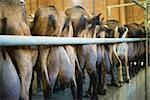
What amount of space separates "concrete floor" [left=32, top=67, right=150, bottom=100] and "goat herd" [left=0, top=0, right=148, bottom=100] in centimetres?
12

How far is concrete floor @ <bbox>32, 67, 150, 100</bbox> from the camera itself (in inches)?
99.8

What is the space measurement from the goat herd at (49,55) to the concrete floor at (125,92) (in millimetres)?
121

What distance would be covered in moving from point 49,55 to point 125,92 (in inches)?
66.9

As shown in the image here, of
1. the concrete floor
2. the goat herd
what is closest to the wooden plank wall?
the concrete floor

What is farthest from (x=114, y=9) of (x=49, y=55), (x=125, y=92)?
(x=49, y=55)

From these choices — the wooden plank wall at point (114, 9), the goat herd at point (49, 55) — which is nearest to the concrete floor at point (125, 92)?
the goat herd at point (49, 55)

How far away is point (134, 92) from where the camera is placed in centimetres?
352

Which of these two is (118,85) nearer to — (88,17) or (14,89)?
(88,17)

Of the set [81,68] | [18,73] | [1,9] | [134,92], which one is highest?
[1,9]

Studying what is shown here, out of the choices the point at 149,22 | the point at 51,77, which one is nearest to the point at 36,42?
the point at 51,77

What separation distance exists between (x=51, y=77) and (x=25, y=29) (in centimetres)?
38

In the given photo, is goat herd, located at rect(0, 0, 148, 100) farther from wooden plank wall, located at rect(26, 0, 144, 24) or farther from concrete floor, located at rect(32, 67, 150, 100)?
wooden plank wall, located at rect(26, 0, 144, 24)

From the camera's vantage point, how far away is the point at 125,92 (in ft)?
10.5

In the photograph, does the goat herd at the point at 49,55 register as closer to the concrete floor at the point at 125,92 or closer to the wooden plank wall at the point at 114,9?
the concrete floor at the point at 125,92
